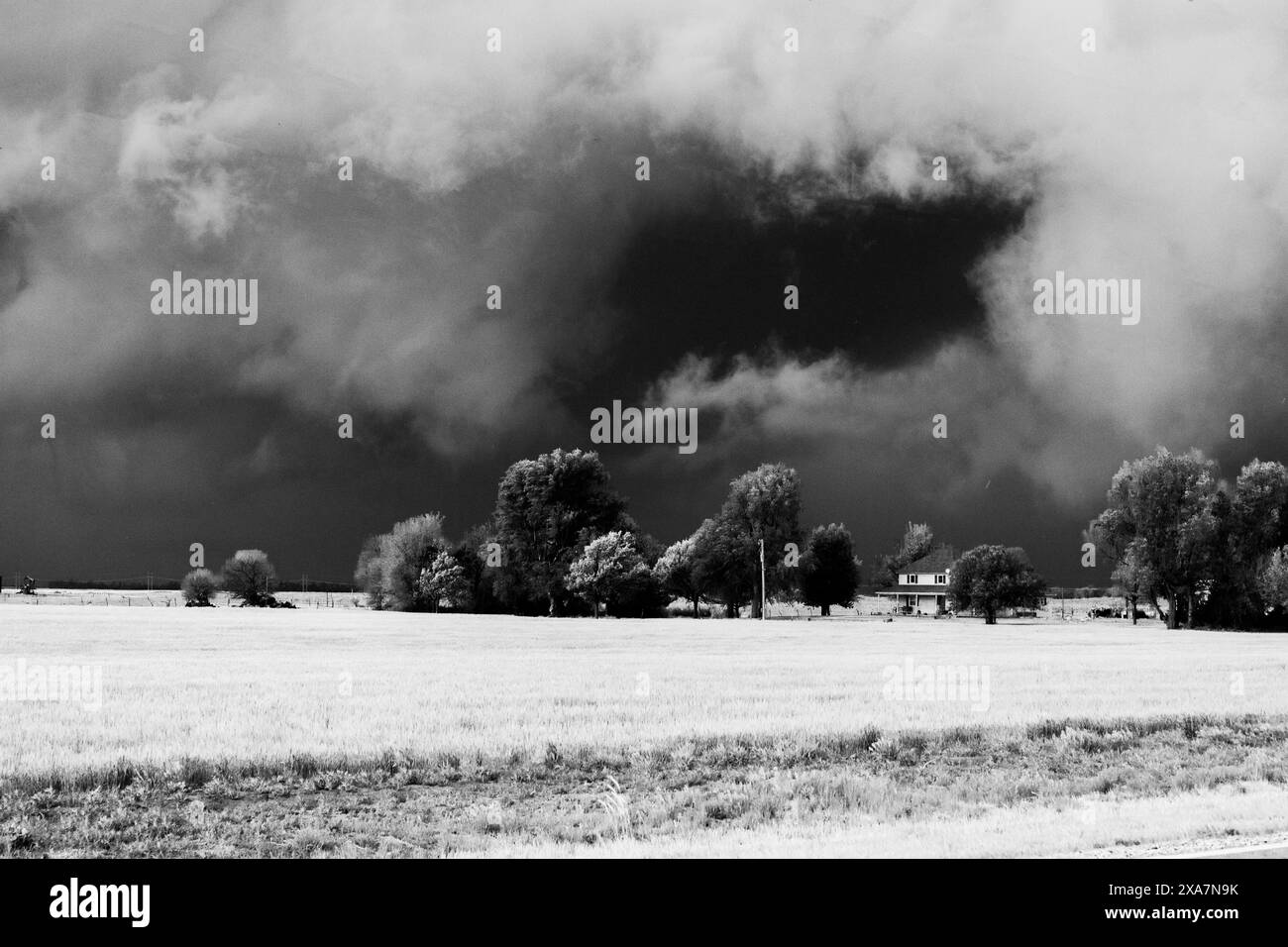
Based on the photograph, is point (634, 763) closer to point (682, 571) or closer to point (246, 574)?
point (682, 571)

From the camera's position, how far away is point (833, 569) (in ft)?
471

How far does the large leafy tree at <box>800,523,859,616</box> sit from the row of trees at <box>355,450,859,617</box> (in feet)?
6.84

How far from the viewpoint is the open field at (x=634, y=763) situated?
1429 centimetres

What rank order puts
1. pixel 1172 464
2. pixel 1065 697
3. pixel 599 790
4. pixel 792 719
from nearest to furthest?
pixel 599 790 < pixel 792 719 < pixel 1065 697 < pixel 1172 464

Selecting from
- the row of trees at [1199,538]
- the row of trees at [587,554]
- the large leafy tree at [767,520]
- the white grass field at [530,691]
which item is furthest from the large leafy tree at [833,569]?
the white grass field at [530,691]

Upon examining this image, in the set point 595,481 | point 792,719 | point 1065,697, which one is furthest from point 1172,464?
point 792,719

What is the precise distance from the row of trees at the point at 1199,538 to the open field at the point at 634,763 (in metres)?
70.4

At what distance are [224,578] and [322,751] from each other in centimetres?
15812

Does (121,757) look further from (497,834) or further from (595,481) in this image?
(595,481)

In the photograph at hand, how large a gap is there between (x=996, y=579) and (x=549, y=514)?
5316 cm
